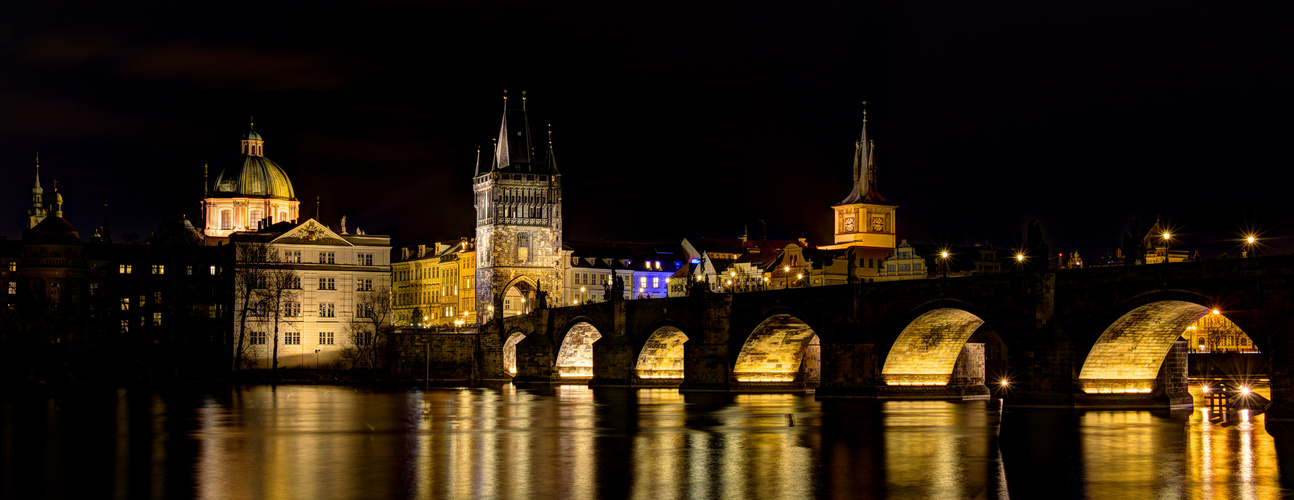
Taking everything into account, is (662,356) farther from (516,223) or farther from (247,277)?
(516,223)

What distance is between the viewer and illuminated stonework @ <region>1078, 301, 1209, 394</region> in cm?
5512

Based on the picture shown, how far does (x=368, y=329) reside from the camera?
133500 millimetres

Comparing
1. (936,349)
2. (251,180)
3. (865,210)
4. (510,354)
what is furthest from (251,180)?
(936,349)

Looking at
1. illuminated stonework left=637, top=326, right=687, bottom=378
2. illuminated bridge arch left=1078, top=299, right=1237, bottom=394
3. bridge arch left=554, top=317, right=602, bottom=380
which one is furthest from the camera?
bridge arch left=554, top=317, right=602, bottom=380

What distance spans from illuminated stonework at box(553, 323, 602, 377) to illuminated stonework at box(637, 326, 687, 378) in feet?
37.0

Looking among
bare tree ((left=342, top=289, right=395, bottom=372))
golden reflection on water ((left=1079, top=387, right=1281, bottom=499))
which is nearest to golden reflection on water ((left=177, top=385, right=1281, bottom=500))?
golden reflection on water ((left=1079, top=387, right=1281, bottom=499))

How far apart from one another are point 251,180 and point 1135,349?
121418 millimetres

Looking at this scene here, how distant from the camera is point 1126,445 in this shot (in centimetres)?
4312

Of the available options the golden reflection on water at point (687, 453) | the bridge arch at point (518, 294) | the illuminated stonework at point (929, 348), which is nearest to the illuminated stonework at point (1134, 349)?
the golden reflection on water at point (687, 453)

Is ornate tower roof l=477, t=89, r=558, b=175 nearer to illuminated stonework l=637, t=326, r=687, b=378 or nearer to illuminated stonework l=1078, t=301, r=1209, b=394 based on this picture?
illuminated stonework l=637, t=326, r=687, b=378

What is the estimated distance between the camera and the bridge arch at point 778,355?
269ft

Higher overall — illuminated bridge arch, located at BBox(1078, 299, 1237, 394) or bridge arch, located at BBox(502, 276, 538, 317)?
bridge arch, located at BBox(502, 276, 538, 317)

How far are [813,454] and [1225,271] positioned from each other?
720 inches

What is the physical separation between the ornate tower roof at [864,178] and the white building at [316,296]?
66.1 meters
